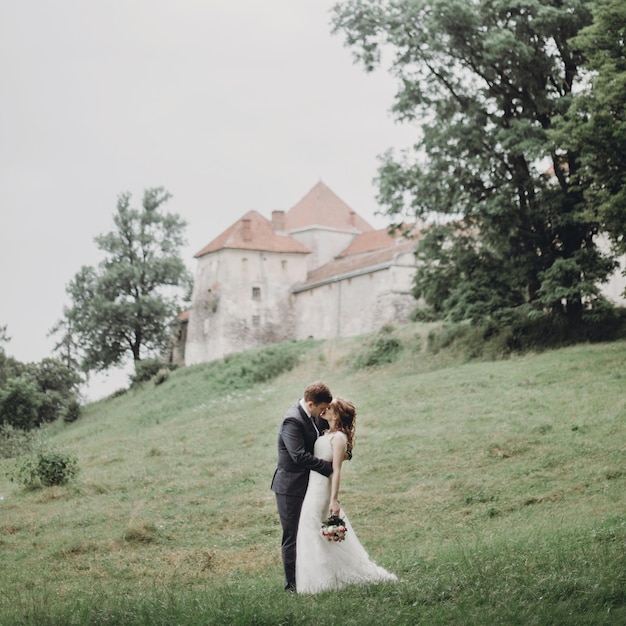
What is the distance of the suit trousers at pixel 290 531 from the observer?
8164 millimetres

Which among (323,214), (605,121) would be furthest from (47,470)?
(323,214)

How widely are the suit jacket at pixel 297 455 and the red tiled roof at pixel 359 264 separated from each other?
40.4 meters

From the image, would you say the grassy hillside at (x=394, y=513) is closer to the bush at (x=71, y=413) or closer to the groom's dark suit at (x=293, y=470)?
the groom's dark suit at (x=293, y=470)

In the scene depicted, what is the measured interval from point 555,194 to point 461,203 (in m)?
2.87

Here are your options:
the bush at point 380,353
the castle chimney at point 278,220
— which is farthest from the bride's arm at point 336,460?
the castle chimney at point 278,220

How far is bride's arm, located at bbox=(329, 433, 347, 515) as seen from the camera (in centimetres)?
791

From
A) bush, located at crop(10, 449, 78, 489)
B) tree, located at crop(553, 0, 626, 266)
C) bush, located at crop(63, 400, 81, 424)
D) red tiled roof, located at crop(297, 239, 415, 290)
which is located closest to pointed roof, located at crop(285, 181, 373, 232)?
red tiled roof, located at crop(297, 239, 415, 290)

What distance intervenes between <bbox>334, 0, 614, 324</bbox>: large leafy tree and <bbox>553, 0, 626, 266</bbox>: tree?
6.23 feet

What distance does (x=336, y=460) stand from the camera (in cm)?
Answer: 802

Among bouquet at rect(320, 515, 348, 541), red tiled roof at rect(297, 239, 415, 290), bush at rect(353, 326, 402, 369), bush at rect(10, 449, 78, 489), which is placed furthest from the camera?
red tiled roof at rect(297, 239, 415, 290)

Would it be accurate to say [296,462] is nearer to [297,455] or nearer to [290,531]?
[297,455]

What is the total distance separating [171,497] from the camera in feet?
52.9

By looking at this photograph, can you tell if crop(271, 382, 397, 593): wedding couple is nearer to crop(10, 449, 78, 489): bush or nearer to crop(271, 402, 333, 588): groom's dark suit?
crop(271, 402, 333, 588): groom's dark suit

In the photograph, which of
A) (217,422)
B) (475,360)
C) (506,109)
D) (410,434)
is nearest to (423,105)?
(506,109)
